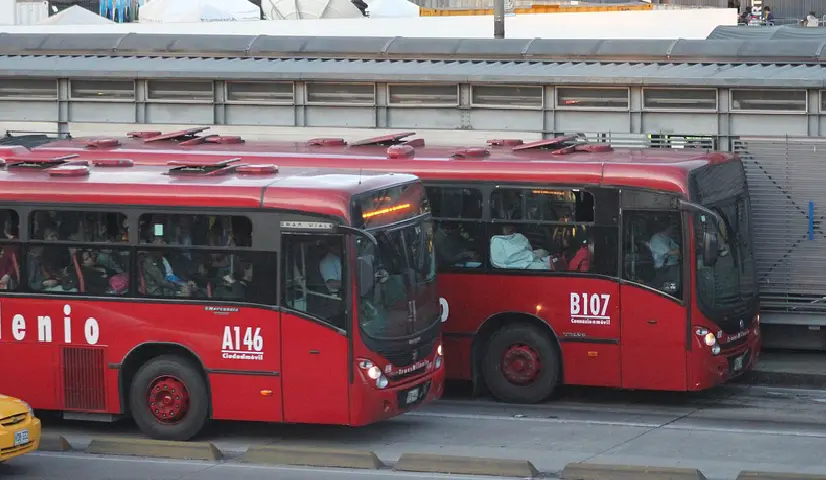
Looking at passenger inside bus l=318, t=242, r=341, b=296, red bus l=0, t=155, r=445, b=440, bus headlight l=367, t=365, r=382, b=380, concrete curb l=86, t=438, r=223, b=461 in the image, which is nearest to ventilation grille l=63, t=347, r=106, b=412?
red bus l=0, t=155, r=445, b=440

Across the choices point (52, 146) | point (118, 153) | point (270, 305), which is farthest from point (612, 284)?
point (52, 146)

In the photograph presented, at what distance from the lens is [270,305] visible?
13.8 m

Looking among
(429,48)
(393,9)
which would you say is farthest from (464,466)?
(393,9)

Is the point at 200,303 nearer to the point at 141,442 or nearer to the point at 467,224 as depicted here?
the point at 141,442

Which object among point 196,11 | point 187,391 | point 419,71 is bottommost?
point 187,391

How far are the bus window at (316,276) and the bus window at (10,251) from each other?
120 inches

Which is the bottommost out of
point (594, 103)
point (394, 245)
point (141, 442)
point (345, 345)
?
point (141, 442)

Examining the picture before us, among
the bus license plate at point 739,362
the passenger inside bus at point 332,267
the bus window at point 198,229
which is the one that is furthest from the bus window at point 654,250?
the bus window at point 198,229

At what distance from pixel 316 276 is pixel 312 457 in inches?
69.6

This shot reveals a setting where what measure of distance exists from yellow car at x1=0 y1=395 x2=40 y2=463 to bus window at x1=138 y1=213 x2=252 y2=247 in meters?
2.27

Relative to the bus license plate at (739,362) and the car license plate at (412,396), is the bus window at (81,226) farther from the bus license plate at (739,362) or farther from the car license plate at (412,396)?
the bus license plate at (739,362)

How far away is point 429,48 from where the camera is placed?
83.7 ft

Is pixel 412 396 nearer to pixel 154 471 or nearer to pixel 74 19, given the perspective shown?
pixel 154 471

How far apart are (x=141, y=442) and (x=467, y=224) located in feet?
15.6
